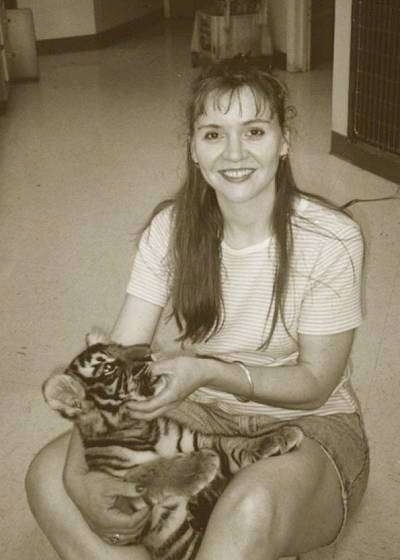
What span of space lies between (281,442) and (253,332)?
21 cm

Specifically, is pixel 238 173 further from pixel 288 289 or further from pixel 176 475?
pixel 176 475

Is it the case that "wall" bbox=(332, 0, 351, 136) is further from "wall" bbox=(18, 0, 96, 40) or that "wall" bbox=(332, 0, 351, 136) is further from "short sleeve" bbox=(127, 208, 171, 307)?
"wall" bbox=(18, 0, 96, 40)

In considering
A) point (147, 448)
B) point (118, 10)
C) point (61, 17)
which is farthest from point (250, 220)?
point (118, 10)

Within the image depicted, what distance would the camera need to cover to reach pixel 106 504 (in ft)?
3.99

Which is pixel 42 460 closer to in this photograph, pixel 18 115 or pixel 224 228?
pixel 224 228

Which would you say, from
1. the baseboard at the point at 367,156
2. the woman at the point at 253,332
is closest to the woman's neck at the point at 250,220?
the woman at the point at 253,332

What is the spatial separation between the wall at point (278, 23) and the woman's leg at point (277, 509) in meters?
4.90

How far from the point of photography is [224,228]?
56.5 inches

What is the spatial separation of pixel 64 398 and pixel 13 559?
548 mm

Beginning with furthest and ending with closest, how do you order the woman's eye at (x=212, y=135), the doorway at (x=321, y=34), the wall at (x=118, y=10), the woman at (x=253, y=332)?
the wall at (x=118, y=10)
the doorway at (x=321, y=34)
the woman's eye at (x=212, y=135)
the woman at (x=253, y=332)

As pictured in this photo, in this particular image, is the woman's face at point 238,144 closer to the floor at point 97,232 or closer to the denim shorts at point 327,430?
the denim shorts at point 327,430

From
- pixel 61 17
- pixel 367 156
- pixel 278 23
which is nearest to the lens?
pixel 367 156

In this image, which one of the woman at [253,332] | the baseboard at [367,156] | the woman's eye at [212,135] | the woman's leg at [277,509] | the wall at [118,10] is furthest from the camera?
the wall at [118,10]

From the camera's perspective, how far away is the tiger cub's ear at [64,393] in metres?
1.23
